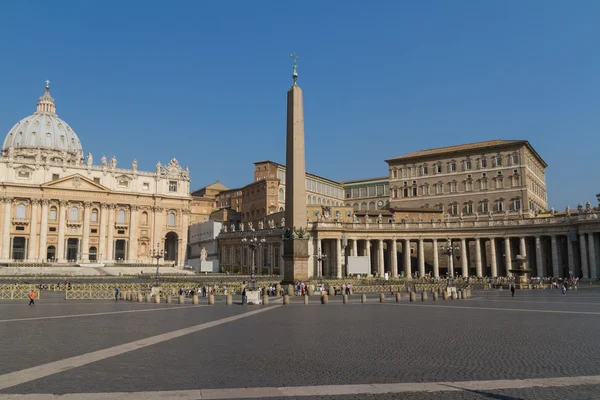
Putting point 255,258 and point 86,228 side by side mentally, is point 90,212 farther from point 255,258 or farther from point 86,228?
point 255,258

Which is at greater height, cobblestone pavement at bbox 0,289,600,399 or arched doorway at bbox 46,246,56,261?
arched doorway at bbox 46,246,56,261

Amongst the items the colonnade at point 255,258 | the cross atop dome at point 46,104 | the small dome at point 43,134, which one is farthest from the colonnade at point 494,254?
the cross atop dome at point 46,104

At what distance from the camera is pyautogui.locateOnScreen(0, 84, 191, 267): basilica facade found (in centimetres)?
8750

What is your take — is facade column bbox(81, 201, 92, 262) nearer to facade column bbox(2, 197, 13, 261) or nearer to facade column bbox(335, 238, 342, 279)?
facade column bbox(2, 197, 13, 261)

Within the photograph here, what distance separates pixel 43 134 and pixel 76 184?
42024 millimetres

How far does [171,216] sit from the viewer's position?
4031 inches

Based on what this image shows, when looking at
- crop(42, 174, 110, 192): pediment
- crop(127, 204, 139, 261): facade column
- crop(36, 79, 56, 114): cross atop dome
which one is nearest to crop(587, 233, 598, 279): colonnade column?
crop(127, 204, 139, 261): facade column

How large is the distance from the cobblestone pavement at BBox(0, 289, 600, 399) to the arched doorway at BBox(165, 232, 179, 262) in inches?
3377

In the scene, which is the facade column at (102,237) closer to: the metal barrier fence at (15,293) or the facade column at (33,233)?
the facade column at (33,233)

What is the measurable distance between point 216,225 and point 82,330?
79.1m

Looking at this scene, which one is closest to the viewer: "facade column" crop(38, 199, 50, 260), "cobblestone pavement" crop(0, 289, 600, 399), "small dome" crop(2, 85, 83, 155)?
"cobblestone pavement" crop(0, 289, 600, 399)

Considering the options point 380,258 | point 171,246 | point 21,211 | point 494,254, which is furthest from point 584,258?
point 21,211

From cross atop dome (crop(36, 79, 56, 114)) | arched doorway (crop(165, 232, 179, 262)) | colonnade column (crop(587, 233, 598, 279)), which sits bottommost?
colonnade column (crop(587, 233, 598, 279))

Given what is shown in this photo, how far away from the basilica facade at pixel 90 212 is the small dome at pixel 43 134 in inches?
1134
